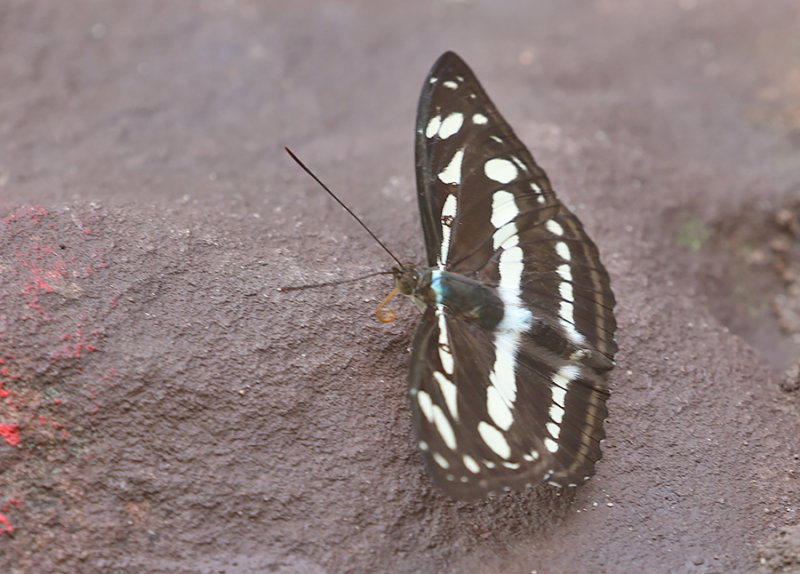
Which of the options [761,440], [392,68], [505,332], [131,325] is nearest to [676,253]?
[761,440]

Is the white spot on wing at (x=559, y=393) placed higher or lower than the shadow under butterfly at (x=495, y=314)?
lower

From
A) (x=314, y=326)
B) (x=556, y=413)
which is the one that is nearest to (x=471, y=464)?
(x=556, y=413)

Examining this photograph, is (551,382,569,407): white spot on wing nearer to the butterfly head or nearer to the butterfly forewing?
the butterfly forewing

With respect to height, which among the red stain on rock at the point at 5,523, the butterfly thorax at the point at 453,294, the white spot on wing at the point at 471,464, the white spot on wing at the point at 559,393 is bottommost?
the red stain on rock at the point at 5,523

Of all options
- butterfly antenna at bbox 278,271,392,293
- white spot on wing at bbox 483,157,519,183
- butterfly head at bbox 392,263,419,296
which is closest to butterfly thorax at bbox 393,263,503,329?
butterfly head at bbox 392,263,419,296

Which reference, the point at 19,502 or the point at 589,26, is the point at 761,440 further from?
the point at 589,26

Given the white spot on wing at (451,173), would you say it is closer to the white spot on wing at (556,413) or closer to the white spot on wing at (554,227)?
the white spot on wing at (554,227)

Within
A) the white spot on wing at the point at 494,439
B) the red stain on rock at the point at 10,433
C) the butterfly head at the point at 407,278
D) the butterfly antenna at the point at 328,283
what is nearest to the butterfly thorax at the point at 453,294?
the butterfly head at the point at 407,278

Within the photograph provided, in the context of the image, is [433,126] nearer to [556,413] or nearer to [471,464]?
[556,413]
